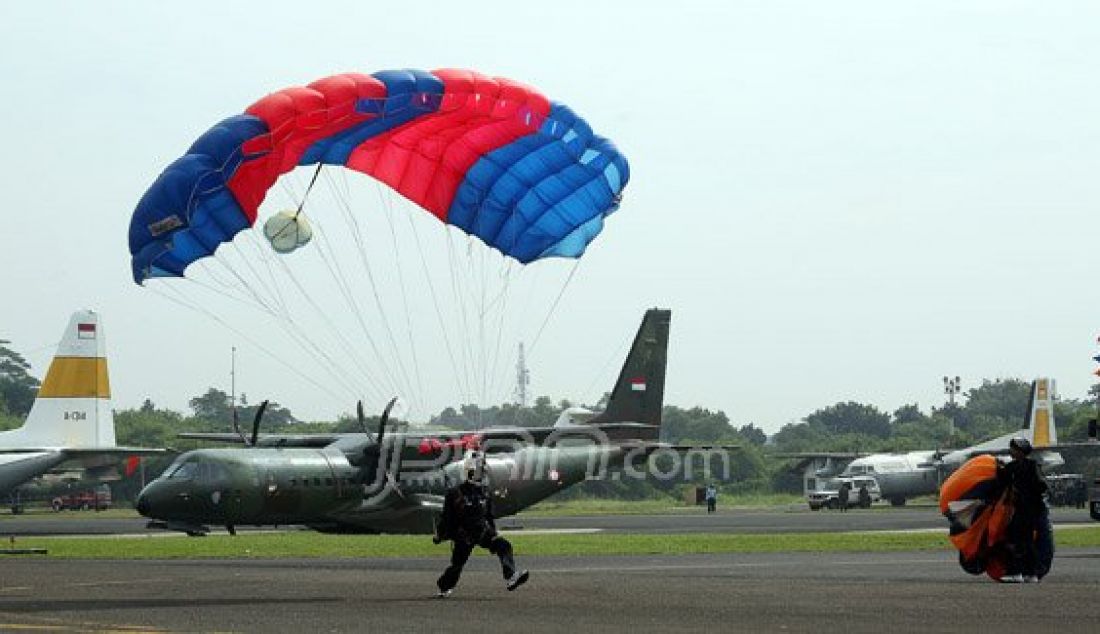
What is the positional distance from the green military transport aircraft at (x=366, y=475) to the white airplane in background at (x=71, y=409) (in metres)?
17.6

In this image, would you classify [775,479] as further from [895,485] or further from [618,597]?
[618,597]

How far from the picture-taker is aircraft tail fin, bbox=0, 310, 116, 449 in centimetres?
6488

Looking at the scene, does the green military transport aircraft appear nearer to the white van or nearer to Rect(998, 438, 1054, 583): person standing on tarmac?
Rect(998, 438, 1054, 583): person standing on tarmac

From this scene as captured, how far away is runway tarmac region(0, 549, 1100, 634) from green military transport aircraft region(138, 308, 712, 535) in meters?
11.0

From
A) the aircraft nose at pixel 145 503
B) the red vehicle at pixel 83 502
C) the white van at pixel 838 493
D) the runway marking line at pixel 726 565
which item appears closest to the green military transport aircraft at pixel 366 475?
the aircraft nose at pixel 145 503

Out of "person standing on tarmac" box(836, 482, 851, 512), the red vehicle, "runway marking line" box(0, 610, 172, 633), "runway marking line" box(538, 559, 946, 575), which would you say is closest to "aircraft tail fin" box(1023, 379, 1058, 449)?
"person standing on tarmac" box(836, 482, 851, 512)

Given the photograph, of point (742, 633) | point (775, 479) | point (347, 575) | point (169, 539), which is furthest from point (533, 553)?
point (775, 479)

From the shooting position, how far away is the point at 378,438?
4278 cm

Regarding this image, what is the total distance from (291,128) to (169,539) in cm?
1442

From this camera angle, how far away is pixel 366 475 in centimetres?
4384

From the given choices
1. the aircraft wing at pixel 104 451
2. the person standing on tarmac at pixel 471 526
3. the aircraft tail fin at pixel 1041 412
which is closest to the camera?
the person standing on tarmac at pixel 471 526

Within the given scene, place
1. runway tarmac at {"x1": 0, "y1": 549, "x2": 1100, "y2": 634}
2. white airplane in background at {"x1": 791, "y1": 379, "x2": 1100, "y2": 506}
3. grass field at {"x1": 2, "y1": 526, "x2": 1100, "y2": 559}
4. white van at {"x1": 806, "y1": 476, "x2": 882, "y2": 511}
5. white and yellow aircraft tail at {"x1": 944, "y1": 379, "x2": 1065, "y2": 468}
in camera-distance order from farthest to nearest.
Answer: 1. white and yellow aircraft tail at {"x1": 944, "y1": 379, "x2": 1065, "y2": 468}
2. white airplane in background at {"x1": 791, "y1": 379, "x2": 1100, "y2": 506}
3. white van at {"x1": 806, "y1": 476, "x2": 882, "y2": 511}
4. grass field at {"x1": 2, "y1": 526, "x2": 1100, "y2": 559}
5. runway tarmac at {"x1": 0, "y1": 549, "x2": 1100, "y2": 634}

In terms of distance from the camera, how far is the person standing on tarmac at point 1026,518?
23.8 m

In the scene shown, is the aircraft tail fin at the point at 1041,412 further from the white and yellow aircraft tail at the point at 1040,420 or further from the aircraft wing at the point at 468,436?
the aircraft wing at the point at 468,436
